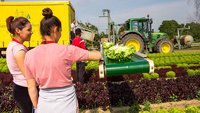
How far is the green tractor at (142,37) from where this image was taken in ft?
66.6

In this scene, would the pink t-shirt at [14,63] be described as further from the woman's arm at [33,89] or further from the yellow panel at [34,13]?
the yellow panel at [34,13]

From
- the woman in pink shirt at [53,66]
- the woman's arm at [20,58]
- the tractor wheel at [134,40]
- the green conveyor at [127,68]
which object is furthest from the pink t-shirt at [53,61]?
the tractor wheel at [134,40]

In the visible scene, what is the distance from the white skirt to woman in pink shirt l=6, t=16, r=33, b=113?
2.18 ft

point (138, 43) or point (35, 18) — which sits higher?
point (35, 18)

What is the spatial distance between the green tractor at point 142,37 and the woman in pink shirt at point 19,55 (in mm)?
15895

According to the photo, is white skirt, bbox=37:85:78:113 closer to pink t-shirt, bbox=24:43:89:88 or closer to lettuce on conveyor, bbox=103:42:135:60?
pink t-shirt, bbox=24:43:89:88

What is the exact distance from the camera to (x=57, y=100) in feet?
10.7

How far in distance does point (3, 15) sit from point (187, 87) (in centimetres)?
1455

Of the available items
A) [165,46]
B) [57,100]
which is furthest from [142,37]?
[57,100]

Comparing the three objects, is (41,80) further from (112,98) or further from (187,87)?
(187,87)

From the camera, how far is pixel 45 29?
3.23 meters

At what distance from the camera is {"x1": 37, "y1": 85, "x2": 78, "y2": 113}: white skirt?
3.26 metres

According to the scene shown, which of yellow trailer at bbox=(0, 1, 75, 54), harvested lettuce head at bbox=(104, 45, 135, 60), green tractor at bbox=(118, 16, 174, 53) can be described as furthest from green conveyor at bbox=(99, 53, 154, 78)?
green tractor at bbox=(118, 16, 174, 53)

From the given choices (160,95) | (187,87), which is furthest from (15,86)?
(187,87)
